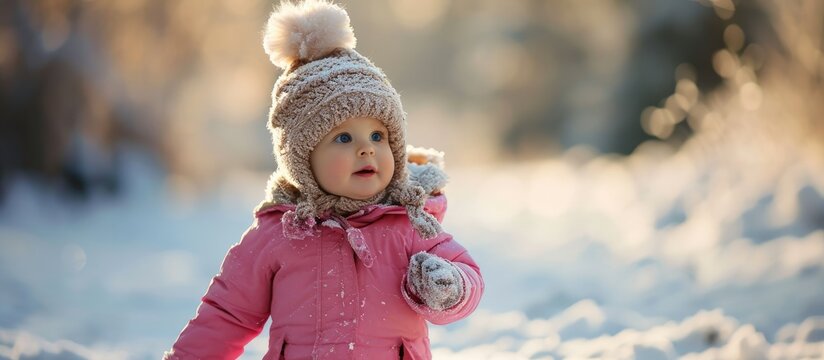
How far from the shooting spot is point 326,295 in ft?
6.07

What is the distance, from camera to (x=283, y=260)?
190cm

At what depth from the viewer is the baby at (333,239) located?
6.03 ft

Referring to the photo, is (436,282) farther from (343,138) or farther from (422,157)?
(422,157)

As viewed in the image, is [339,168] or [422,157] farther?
[422,157]

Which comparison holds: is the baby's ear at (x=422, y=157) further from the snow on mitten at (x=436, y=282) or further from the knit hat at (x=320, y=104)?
the snow on mitten at (x=436, y=282)

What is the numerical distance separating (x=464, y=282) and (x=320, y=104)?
42 cm

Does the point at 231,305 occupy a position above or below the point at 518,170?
below

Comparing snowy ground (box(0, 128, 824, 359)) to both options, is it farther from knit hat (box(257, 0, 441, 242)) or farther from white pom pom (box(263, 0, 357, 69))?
white pom pom (box(263, 0, 357, 69))

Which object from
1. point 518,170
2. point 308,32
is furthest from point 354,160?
point 518,170

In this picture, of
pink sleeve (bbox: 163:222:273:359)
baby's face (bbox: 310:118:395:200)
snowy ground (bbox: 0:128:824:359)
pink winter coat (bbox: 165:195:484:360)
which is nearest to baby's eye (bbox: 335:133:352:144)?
baby's face (bbox: 310:118:395:200)

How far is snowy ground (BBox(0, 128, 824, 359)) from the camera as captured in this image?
2975 mm

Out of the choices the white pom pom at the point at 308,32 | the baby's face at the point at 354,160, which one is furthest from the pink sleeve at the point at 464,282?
the white pom pom at the point at 308,32

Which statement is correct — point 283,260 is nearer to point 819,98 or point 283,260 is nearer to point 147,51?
point 819,98

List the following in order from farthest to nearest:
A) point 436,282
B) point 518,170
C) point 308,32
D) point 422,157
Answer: point 518,170 → point 422,157 → point 308,32 → point 436,282
